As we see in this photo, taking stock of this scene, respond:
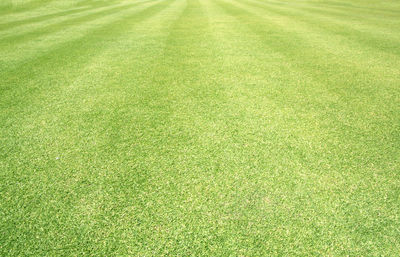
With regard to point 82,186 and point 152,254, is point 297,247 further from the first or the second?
point 82,186

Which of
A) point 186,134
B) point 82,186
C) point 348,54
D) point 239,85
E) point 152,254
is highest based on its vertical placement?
point 348,54

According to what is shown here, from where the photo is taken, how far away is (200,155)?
2.36 meters

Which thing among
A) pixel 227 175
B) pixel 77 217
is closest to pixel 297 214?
pixel 227 175

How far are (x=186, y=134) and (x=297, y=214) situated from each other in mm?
1387

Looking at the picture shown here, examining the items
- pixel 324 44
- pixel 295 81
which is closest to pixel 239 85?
pixel 295 81

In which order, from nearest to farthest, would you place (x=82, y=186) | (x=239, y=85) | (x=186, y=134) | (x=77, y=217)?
1. (x=77, y=217)
2. (x=82, y=186)
3. (x=186, y=134)
4. (x=239, y=85)

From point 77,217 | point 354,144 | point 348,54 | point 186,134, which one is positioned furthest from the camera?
point 348,54

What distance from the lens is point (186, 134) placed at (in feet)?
8.79

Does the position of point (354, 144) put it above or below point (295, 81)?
below

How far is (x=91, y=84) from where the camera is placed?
12.9ft

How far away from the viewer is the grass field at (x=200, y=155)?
5.39 feet

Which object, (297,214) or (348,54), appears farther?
(348,54)

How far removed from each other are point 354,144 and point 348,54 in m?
3.81

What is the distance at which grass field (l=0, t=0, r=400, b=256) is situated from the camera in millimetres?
1644
